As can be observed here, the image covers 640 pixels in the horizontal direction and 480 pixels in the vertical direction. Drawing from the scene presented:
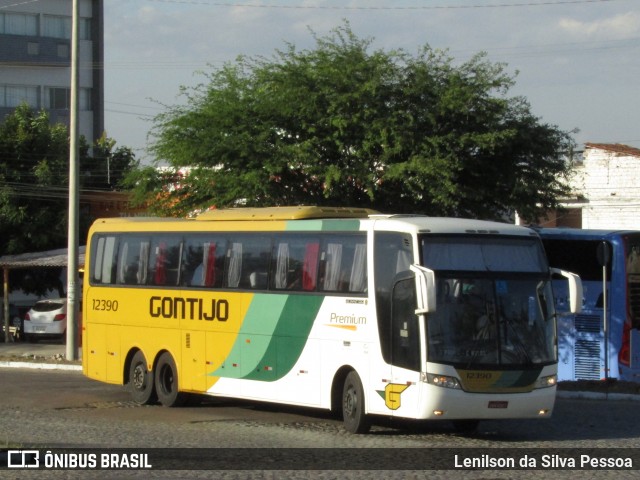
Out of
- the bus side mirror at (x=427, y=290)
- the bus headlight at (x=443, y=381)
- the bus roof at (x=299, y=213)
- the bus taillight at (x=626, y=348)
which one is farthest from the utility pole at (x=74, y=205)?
the bus side mirror at (x=427, y=290)

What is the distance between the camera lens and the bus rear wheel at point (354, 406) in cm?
1462

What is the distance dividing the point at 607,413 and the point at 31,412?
895cm

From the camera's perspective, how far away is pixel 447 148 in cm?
2619

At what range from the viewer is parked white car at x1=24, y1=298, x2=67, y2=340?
37.4 m

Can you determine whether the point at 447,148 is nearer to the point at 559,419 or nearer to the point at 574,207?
the point at 559,419

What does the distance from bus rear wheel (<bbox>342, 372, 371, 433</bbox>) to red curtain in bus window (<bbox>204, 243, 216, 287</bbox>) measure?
3.56 metres

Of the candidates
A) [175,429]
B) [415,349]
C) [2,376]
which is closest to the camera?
[415,349]

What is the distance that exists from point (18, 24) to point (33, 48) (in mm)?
1487

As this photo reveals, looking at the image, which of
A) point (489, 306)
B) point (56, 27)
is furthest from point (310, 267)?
point (56, 27)

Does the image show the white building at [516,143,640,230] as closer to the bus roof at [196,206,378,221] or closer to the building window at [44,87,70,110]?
the bus roof at [196,206,378,221]

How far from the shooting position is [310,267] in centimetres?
1609

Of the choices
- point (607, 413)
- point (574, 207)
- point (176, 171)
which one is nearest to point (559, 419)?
point (607, 413)

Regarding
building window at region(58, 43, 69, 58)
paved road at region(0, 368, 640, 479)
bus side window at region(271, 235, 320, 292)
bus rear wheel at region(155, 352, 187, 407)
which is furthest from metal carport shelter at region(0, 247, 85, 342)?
building window at region(58, 43, 69, 58)

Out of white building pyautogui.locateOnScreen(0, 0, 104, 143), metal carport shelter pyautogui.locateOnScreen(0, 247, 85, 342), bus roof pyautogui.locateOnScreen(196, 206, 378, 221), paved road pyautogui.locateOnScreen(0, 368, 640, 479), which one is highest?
white building pyautogui.locateOnScreen(0, 0, 104, 143)
